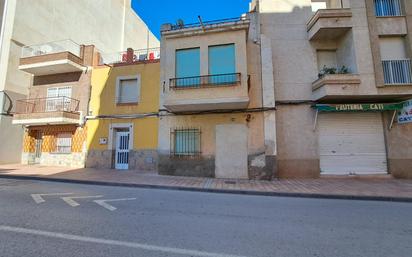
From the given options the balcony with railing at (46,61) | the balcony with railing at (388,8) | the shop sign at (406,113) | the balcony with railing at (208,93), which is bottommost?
the shop sign at (406,113)

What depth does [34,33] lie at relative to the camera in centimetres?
1656

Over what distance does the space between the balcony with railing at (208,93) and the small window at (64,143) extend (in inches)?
324

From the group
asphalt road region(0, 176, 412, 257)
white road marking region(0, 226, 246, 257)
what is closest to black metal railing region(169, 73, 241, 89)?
asphalt road region(0, 176, 412, 257)

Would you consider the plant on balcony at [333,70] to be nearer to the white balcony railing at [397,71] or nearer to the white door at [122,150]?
the white balcony railing at [397,71]

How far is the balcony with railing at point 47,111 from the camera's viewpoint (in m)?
13.6

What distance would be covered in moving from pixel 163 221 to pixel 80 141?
1218 centimetres

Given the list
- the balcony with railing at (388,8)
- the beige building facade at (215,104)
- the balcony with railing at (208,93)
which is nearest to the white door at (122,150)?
the beige building facade at (215,104)

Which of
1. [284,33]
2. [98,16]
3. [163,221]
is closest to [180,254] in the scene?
[163,221]

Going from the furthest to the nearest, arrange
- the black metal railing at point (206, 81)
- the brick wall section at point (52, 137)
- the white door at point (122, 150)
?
the brick wall section at point (52, 137), the white door at point (122, 150), the black metal railing at point (206, 81)

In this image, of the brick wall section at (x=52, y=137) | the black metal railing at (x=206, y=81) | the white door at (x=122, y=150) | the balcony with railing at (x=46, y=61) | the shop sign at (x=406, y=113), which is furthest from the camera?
the brick wall section at (x=52, y=137)

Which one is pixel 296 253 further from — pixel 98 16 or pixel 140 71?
pixel 98 16

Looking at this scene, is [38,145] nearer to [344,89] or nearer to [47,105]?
[47,105]

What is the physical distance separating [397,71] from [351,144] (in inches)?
158

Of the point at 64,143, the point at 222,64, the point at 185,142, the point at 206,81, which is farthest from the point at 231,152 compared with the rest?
the point at 64,143
